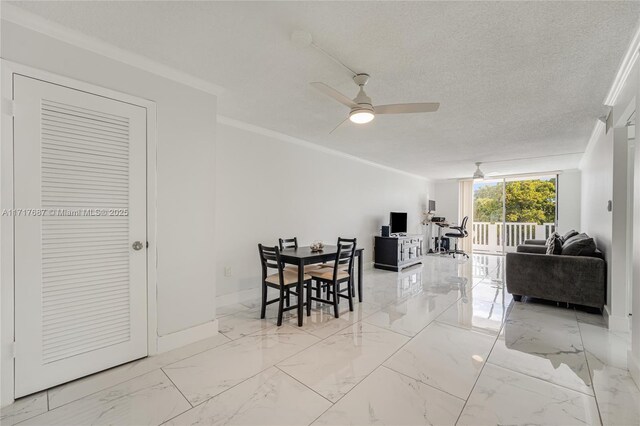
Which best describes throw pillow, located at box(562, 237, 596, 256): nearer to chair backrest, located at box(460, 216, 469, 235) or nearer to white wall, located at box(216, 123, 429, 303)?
white wall, located at box(216, 123, 429, 303)

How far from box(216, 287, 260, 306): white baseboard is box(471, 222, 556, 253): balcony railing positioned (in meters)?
7.30

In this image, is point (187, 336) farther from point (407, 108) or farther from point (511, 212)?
point (511, 212)

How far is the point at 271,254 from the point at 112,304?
1.43 m

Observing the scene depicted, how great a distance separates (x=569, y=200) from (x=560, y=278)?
4.69m

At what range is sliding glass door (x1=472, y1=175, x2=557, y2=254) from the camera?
7824 mm

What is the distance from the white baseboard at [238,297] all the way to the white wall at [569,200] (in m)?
7.62

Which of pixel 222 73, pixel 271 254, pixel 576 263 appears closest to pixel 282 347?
pixel 271 254

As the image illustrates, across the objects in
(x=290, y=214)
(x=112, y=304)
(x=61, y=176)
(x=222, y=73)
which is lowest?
(x=112, y=304)

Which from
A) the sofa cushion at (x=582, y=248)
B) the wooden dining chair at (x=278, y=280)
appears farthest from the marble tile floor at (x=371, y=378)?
the sofa cushion at (x=582, y=248)

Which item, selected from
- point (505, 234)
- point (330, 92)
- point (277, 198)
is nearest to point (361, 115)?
point (330, 92)

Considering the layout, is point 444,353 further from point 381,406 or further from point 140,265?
point 140,265

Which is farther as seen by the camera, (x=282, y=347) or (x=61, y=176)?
(x=282, y=347)

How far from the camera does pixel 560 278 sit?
3.58 m

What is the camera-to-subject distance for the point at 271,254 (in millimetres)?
3082
